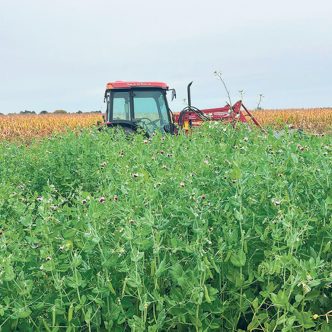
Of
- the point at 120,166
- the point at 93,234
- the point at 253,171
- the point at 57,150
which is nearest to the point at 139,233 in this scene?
the point at 93,234

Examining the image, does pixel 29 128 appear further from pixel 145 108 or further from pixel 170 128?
pixel 170 128

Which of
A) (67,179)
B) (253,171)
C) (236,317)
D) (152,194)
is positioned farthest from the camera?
(67,179)

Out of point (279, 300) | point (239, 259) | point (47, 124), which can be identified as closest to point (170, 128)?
point (239, 259)

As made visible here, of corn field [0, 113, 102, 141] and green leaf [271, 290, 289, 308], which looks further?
corn field [0, 113, 102, 141]

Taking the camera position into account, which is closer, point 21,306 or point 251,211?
point 21,306

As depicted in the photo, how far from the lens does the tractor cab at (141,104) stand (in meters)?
12.8

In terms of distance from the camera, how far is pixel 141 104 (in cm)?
1298

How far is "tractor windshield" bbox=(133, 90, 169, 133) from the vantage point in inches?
505

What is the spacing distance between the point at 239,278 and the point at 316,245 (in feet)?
2.26

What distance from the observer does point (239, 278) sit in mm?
2975

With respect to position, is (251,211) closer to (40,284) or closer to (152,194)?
(152,194)

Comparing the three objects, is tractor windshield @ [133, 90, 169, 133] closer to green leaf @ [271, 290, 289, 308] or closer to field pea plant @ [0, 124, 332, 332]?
field pea plant @ [0, 124, 332, 332]

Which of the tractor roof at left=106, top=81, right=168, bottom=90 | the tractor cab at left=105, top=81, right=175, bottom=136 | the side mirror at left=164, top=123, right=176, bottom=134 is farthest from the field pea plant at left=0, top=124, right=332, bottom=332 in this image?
the tractor roof at left=106, top=81, right=168, bottom=90

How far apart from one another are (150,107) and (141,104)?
217 mm
